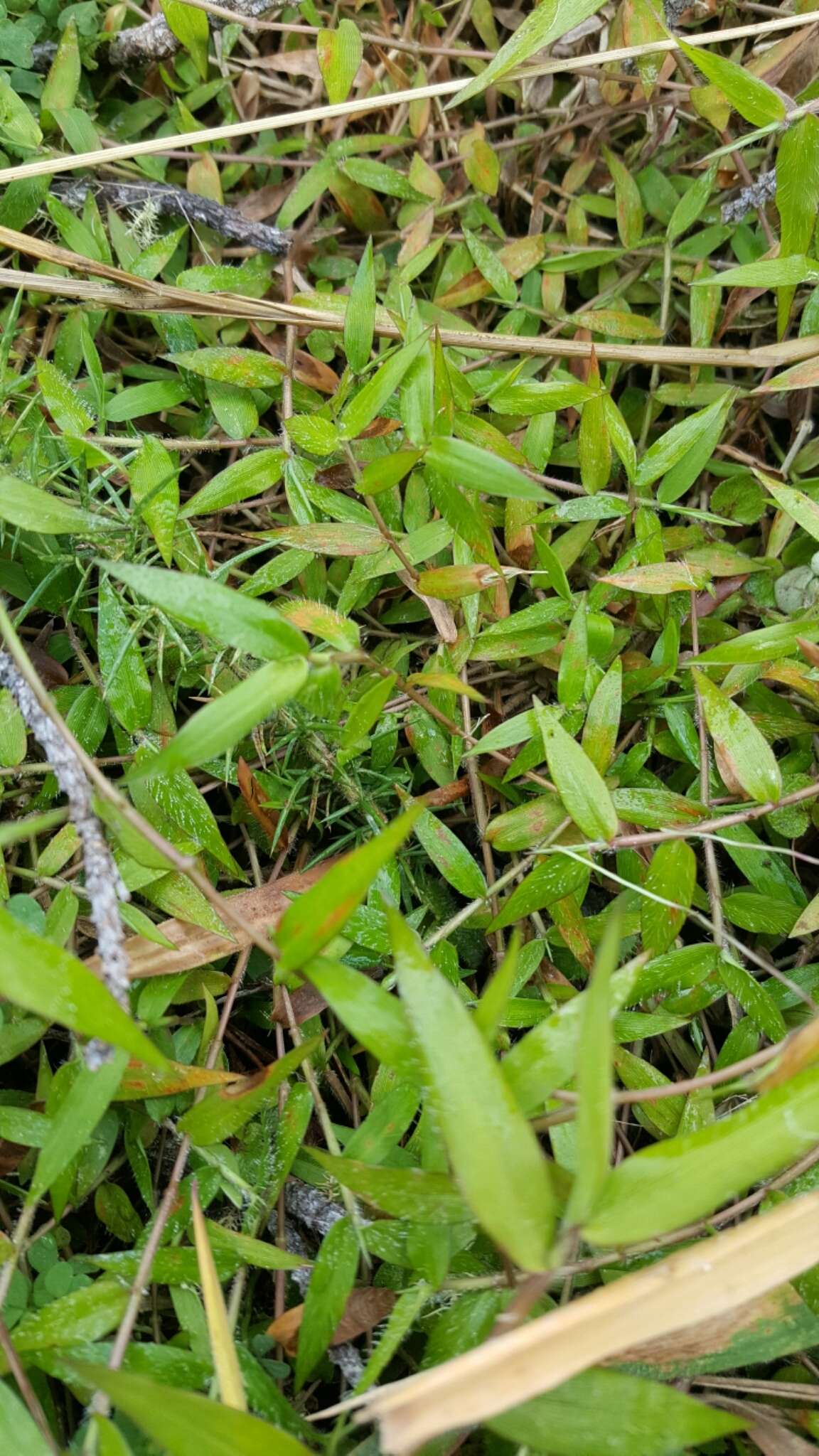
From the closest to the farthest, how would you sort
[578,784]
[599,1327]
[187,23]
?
[599,1327], [578,784], [187,23]

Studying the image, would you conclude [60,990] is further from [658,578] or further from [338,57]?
[338,57]

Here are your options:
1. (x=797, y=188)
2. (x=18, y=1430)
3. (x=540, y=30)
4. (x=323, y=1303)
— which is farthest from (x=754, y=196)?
(x=18, y=1430)

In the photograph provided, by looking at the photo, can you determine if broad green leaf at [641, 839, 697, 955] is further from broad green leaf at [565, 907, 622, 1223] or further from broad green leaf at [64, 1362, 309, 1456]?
broad green leaf at [64, 1362, 309, 1456]

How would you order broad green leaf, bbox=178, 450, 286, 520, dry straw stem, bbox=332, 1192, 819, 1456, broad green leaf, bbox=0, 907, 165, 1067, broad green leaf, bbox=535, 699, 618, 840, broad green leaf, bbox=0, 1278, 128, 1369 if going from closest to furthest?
dry straw stem, bbox=332, 1192, 819, 1456 < broad green leaf, bbox=0, 907, 165, 1067 < broad green leaf, bbox=0, 1278, 128, 1369 < broad green leaf, bbox=535, 699, 618, 840 < broad green leaf, bbox=178, 450, 286, 520

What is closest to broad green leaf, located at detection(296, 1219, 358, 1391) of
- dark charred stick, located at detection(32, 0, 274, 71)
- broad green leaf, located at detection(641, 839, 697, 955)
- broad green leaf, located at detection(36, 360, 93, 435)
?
broad green leaf, located at detection(641, 839, 697, 955)

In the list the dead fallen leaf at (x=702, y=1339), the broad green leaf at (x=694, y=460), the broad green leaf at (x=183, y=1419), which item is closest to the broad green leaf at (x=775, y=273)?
the broad green leaf at (x=694, y=460)

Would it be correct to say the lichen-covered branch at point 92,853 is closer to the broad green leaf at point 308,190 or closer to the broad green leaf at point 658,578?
the broad green leaf at point 658,578
